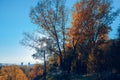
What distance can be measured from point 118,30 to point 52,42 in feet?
23.3

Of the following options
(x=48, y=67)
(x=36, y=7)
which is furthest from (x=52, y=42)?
(x=48, y=67)

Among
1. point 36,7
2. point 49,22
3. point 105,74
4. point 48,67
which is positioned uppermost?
point 36,7

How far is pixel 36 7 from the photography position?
29031 millimetres

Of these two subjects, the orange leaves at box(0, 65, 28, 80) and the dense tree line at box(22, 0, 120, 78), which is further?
the orange leaves at box(0, 65, 28, 80)

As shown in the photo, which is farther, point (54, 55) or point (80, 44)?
point (80, 44)

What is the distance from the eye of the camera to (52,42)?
28.4 meters

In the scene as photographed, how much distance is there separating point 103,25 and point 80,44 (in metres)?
3.57

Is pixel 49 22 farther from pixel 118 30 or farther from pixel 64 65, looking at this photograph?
pixel 118 30

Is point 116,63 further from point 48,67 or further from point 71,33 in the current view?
point 48,67

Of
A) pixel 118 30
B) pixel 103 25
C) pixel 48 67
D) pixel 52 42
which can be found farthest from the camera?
pixel 48 67

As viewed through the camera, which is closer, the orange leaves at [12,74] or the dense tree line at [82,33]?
the dense tree line at [82,33]

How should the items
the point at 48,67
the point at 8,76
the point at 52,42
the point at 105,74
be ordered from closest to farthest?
the point at 105,74
the point at 52,42
the point at 48,67
the point at 8,76

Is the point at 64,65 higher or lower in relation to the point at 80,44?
lower

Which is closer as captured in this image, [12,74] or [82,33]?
[82,33]
